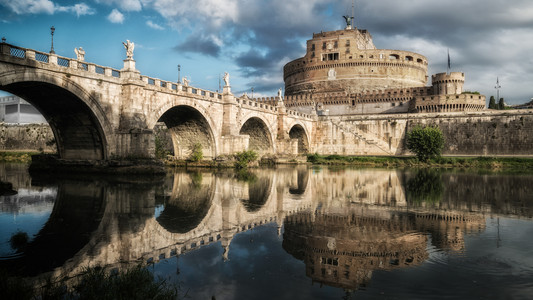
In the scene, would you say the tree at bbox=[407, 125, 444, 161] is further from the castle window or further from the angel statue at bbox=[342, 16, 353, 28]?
the angel statue at bbox=[342, 16, 353, 28]

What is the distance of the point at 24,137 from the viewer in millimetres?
55031

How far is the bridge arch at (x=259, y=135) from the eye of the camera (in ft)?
143

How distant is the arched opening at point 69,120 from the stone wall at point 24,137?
105ft

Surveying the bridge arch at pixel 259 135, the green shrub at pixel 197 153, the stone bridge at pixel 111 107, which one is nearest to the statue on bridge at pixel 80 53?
the stone bridge at pixel 111 107

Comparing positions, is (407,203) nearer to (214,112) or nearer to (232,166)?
(232,166)

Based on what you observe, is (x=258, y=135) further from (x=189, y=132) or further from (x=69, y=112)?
(x=69, y=112)

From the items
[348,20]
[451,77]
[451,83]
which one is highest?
[348,20]

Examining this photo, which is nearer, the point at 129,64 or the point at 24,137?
Result: the point at 129,64

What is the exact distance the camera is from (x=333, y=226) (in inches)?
404

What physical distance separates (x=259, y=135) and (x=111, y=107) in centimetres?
2306

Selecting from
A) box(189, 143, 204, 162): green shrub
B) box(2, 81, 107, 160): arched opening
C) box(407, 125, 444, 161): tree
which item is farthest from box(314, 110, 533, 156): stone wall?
box(2, 81, 107, 160): arched opening

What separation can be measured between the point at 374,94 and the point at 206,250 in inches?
2487

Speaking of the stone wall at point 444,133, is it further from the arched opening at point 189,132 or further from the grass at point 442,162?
the arched opening at point 189,132

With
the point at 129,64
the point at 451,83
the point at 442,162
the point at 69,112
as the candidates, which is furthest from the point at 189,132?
the point at 451,83
